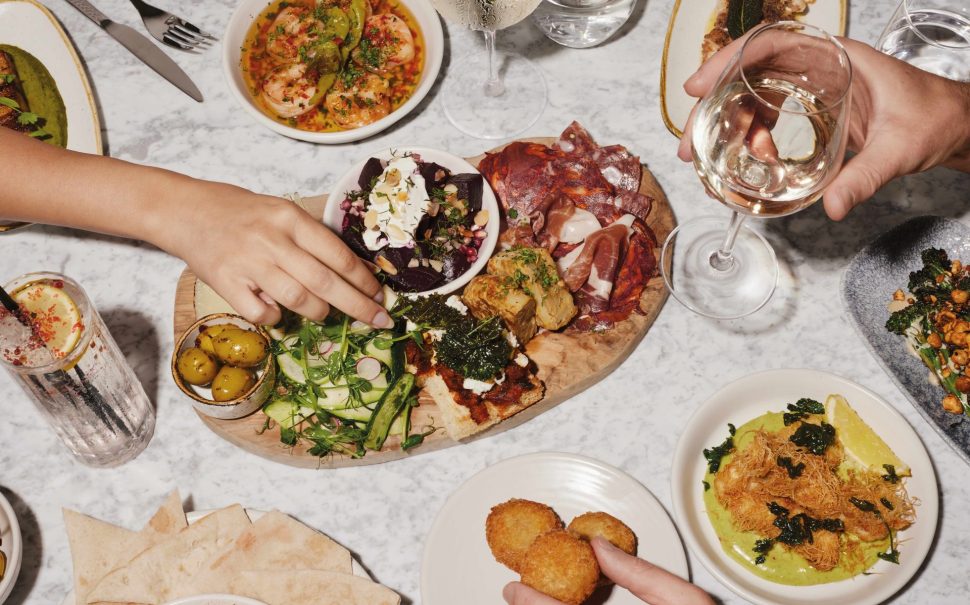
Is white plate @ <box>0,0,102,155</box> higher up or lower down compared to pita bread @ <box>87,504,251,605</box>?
higher up

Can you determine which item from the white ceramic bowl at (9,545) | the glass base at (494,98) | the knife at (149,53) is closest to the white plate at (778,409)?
the glass base at (494,98)

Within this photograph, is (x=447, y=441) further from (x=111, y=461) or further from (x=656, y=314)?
(x=111, y=461)

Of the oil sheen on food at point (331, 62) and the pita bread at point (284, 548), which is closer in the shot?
the pita bread at point (284, 548)

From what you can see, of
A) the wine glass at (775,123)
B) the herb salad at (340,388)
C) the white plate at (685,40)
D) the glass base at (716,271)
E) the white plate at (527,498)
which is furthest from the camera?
the white plate at (685,40)

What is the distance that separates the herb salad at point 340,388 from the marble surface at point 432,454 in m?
0.13

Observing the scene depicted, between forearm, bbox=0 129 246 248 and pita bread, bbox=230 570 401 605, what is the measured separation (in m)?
0.90

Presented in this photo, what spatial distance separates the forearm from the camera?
204 cm

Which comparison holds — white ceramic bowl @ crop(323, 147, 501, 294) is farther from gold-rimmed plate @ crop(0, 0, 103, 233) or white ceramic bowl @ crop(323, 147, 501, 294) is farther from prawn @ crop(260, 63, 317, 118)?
gold-rimmed plate @ crop(0, 0, 103, 233)

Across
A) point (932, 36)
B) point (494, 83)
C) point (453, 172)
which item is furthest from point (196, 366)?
point (932, 36)

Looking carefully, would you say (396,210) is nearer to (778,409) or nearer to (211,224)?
(211,224)

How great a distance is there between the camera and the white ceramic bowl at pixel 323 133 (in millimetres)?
2344

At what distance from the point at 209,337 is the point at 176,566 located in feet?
1.91

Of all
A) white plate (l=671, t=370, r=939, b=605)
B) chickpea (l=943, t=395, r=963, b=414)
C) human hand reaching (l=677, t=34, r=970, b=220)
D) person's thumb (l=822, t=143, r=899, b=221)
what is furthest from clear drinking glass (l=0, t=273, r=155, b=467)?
chickpea (l=943, t=395, r=963, b=414)

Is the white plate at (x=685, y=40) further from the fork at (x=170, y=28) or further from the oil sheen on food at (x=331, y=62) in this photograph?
the fork at (x=170, y=28)
